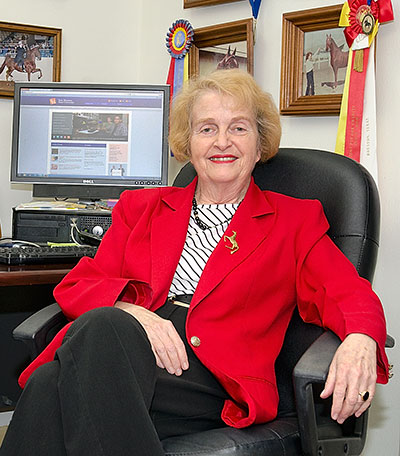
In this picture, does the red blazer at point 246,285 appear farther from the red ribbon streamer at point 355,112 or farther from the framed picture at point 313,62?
the framed picture at point 313,62

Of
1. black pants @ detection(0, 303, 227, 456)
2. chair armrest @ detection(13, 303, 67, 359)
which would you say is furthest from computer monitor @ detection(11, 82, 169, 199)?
black pants @ detection(0, 303, 227, 456)

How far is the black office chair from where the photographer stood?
4.10 feet

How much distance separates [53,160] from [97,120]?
20 centimetres

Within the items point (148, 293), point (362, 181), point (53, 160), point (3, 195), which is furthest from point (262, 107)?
point (3, 195)

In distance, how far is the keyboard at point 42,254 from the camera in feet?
6.08

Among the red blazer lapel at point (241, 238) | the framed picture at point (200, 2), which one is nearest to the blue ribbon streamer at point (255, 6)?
the framed picture at point (200, 2)

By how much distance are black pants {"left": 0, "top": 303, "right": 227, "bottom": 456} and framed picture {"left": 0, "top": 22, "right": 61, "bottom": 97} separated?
59.7 inches

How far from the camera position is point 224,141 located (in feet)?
5.59

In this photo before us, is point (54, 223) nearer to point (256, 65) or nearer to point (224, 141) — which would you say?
point (224, 141)

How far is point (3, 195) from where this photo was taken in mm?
2605

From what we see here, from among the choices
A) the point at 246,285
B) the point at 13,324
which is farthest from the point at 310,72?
the point at 13,324

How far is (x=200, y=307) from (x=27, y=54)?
148 centimetres

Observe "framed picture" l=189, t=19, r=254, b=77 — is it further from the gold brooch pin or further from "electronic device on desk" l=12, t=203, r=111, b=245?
the gold brooch pin

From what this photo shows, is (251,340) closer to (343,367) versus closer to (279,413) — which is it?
(279,413)
